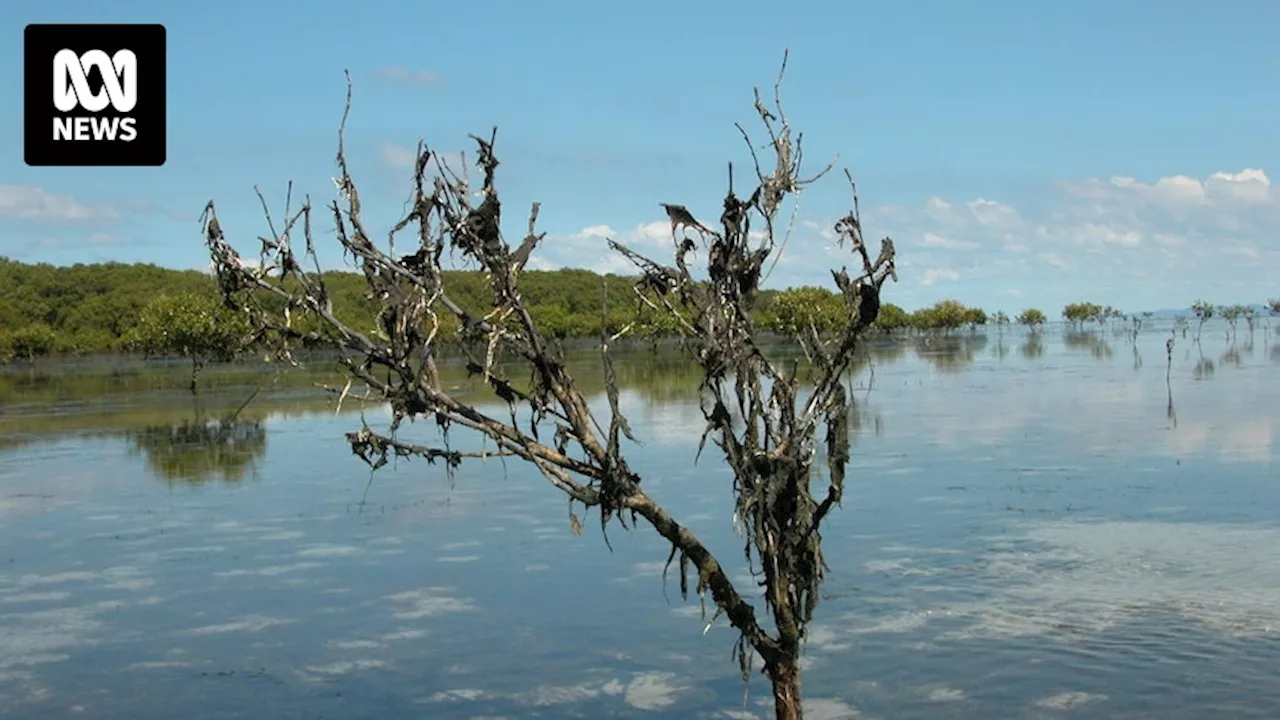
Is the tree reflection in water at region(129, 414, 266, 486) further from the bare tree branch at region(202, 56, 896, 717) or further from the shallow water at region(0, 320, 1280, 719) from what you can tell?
the bare tree branch at region(202, 56, 896, 717)

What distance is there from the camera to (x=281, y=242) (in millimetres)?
7543

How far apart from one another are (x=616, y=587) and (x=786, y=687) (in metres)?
7.32

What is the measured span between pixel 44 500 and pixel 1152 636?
20147 millimetres

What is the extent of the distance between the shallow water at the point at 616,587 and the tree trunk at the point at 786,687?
2.52m

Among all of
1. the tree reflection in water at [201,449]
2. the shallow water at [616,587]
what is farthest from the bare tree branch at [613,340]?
the tree reflection in water at [201,449]

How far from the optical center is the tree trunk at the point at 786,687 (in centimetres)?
841

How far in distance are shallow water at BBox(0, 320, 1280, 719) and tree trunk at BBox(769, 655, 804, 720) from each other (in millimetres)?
2518

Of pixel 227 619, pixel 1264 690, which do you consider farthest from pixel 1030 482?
pixel 227 619

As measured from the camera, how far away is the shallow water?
11.6 meters

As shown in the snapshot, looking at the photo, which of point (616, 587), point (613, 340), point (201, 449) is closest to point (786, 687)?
point (613, 340)

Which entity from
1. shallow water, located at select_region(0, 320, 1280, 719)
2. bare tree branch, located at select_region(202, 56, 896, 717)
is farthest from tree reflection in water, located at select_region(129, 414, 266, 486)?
bare tree branch, located at select_region(202, 56, 896, 717)

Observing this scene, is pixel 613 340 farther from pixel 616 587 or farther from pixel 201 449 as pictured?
pixel 201 449

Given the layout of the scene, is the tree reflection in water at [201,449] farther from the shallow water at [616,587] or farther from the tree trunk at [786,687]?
the tree trunk at [786,687]

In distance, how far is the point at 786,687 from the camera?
8461 millimetres
